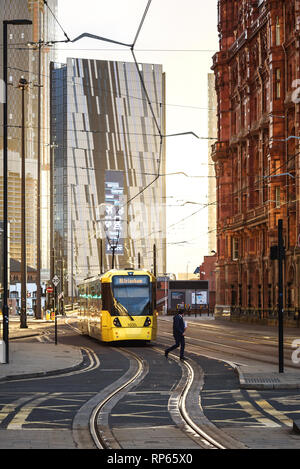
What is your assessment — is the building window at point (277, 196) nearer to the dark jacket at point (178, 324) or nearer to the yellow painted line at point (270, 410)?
the dark jacket at point (178, 324)

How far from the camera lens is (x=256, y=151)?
249ft

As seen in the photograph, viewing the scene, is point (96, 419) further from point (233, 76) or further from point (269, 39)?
point (233, 76)

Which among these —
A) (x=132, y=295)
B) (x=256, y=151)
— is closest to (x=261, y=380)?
(x=132, y=295)

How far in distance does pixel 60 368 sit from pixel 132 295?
432 inches

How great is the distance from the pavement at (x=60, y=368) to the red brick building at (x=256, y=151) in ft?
84.2

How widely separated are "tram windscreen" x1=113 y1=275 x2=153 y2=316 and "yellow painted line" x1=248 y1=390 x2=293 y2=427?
16408mm

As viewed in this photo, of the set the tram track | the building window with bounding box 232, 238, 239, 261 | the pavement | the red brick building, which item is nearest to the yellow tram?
the pavement

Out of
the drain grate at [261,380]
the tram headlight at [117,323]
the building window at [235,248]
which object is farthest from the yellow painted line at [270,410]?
the building window at [235,248]

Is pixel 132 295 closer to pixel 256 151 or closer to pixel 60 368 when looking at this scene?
pixel 60 368

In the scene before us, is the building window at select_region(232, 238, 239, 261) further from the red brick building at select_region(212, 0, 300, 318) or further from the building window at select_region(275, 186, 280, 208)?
the building window at select_region(275, 186, 280, 208)

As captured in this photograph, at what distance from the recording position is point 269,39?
68000 millimetres
